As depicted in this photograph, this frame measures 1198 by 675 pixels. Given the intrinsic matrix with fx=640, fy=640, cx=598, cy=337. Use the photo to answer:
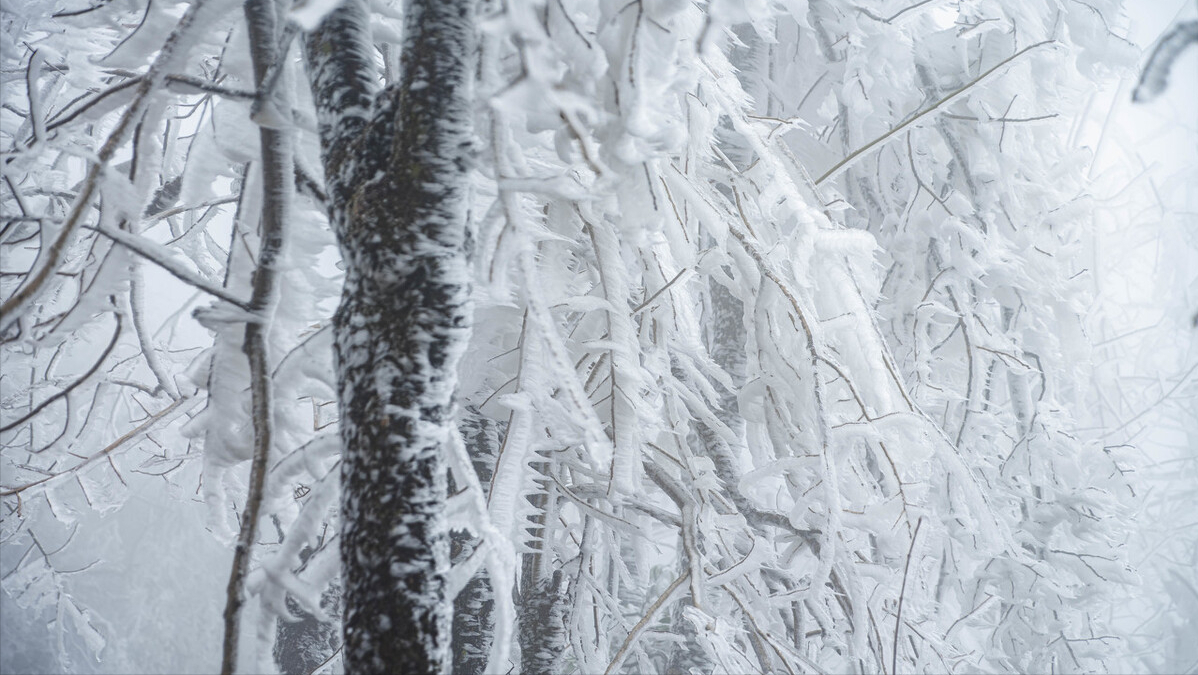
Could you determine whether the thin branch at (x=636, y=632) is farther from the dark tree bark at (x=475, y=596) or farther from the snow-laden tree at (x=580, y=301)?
the dark tree bark at (x=475, y=596)

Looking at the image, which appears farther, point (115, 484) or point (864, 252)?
point (115, 484)

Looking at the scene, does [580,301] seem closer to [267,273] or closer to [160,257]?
[267,273]

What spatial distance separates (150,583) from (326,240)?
1220cm

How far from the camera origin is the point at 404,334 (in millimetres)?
563

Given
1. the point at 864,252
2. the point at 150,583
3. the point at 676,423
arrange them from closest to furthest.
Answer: the point at 864,252 → the point at 676,423 → the point at 150,583

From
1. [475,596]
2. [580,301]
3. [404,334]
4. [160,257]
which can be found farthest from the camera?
[475,596]

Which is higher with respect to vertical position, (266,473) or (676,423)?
(676,423)

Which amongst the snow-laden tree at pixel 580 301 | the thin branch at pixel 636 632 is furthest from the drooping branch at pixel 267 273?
the thin branch at pixel 636 632

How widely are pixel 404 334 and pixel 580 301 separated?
19.7 inches

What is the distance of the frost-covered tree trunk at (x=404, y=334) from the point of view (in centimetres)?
53

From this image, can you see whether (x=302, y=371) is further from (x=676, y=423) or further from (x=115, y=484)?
(x=115, y=484)

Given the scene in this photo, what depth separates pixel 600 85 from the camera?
632mm

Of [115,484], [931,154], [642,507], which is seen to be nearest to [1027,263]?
[931,154]

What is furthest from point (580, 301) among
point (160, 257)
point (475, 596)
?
point (475, 596)
